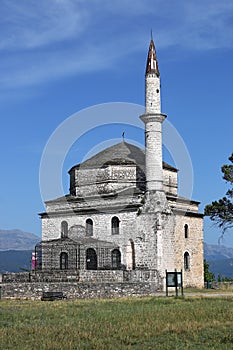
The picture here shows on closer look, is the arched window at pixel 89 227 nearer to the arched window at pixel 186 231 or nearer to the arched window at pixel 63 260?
the arched window at pixel 63 260

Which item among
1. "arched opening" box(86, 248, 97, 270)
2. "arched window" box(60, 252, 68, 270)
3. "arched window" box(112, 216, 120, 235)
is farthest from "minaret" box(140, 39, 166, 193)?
"arched window" box(60, 252, 68, 270)

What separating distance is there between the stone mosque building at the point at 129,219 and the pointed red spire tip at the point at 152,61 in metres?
0.07

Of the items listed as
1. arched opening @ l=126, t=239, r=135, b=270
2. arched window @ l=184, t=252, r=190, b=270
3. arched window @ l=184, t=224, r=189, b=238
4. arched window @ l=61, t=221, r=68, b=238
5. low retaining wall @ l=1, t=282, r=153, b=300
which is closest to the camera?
low retaining wall @ l=1, t=282, r=153, b=300

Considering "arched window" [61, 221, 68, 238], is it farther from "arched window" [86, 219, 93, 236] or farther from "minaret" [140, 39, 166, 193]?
"minaret" [140, 39, 166, 193]

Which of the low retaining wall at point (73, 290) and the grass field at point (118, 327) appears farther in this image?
the low retaining wall at point (73, 290)

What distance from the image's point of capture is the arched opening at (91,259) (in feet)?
125

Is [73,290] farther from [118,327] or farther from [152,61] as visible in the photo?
[152,61]

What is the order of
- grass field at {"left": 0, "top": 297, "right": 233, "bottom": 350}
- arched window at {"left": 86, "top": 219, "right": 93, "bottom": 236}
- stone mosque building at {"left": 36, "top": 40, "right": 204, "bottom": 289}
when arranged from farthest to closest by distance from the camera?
arched window at {"left": 86, "top": 219, "right": 93, "bottom": 236}, stone mosque building at {"left": 36, "top": 40, "right": 204, "bottom": 289}, grass field at {"left": 0, "top": 297, "right": 233, "bottom": 350}

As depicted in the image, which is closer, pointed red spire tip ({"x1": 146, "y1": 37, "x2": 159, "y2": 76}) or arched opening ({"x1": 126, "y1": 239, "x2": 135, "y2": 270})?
arched opening ({"x1": 126, "y1": 239, "x2": 135, "y2": 270})

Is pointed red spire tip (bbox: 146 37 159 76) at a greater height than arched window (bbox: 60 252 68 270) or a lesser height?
greater

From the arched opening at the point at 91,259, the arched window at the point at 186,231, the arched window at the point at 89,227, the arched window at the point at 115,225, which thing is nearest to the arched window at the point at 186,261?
the arched window at the point at 186,231

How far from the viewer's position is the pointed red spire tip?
38.2 m

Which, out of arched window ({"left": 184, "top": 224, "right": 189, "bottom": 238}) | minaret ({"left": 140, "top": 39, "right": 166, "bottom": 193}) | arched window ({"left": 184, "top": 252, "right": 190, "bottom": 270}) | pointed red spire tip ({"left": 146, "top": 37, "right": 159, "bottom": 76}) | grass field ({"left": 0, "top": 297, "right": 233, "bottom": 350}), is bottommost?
grass field ({"left": 0, "top": 297, "right": 233, "bottom": 350})

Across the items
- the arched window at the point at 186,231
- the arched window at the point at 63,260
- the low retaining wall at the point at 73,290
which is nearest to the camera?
the low retaining wall at the point at 73,290
